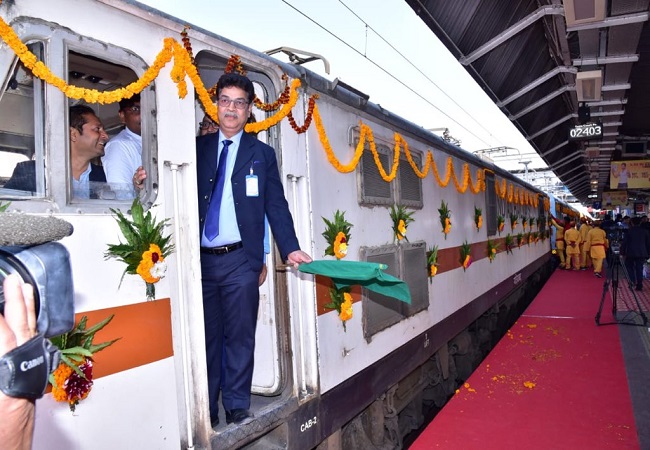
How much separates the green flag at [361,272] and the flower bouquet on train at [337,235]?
0.65 metres

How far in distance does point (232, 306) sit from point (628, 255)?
13.6 m

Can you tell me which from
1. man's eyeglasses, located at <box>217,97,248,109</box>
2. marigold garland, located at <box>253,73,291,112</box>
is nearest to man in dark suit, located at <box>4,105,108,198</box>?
man's eyeglasses, located at <box>217,97,248,109</box>

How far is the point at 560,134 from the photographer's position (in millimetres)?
17266

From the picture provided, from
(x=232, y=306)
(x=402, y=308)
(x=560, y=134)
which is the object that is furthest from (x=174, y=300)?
(x=560, y=134)

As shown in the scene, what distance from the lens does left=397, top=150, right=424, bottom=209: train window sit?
5339 mm

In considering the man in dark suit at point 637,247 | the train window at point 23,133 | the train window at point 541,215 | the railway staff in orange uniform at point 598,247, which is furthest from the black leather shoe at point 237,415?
the railway staff in orange uniform at point 598,247

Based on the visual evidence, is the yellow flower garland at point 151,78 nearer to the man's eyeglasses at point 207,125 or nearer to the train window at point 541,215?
the man's eyeglasses at point 207,125

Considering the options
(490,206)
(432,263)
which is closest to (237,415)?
(432,263)

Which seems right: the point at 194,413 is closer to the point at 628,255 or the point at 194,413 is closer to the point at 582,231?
the point at 628,255

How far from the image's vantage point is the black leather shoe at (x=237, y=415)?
3045 mm

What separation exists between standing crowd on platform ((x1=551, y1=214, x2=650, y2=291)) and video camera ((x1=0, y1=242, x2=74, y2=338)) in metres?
9.72

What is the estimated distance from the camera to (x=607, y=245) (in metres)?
18.1

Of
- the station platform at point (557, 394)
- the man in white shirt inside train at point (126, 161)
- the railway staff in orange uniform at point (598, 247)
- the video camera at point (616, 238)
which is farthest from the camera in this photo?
the railway staff in orange uniform at point (598, 247)

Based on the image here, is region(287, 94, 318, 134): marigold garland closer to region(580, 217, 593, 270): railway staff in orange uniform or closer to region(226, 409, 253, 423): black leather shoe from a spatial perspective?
region(226, 409, 253, 423): black leather shoe
